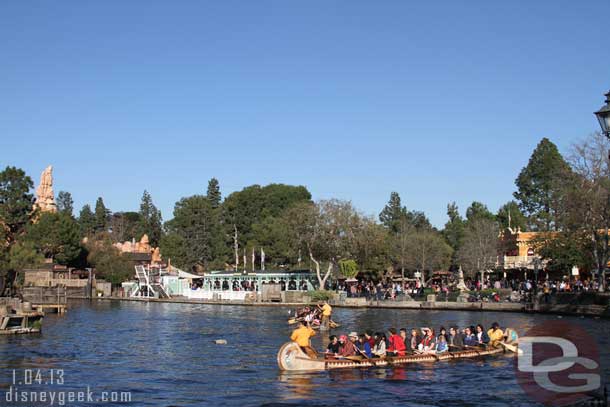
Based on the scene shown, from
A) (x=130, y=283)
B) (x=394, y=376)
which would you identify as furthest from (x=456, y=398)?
(x=130, y=283)

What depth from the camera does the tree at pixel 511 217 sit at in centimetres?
11288

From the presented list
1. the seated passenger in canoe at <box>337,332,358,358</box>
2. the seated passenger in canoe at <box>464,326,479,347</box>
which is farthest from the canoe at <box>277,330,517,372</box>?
the seated passenger in canoe at <box>464,326,479,347</box>

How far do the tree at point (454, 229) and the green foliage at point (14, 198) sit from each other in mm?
64468

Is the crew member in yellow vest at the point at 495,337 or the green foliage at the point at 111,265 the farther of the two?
the green foliage at the point at 111,265

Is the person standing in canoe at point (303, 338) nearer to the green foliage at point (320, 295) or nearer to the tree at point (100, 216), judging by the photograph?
the green foliage at point (320, 295)

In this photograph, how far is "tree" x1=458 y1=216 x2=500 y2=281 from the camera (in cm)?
9144

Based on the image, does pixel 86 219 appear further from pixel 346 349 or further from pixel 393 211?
pixel 346 349

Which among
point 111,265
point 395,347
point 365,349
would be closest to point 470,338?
point 395,347

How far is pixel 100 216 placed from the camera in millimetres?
160125

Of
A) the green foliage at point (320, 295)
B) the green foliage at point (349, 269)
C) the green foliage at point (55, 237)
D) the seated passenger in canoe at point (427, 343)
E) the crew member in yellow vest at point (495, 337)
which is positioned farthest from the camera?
the green foliage at point (349, 269)

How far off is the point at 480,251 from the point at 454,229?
89.9ft

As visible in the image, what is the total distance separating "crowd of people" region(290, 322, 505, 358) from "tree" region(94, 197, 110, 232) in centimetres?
13108

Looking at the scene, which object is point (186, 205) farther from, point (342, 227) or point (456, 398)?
point (456, 398)

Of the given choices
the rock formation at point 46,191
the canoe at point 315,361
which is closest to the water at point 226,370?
the canoe at point 315,361
